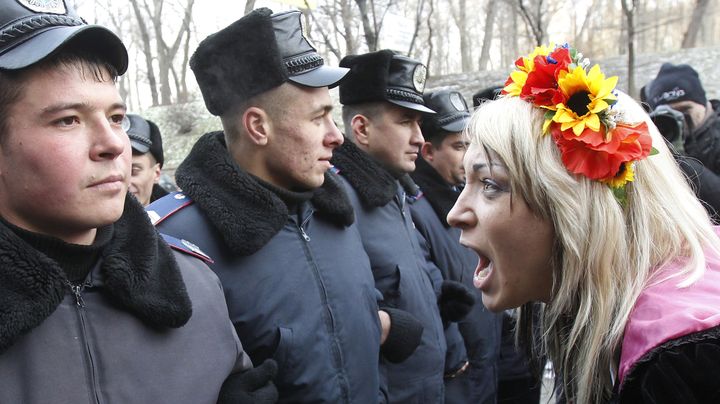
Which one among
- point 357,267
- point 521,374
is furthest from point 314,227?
point 521,374

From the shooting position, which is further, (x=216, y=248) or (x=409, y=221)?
(x=409, y=221)

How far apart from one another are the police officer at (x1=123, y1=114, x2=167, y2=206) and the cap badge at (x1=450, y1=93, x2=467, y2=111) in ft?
6.82

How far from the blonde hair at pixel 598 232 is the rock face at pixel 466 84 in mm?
11875

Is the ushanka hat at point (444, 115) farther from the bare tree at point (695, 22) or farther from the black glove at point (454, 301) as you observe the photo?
the bare tree at point (695, 22)

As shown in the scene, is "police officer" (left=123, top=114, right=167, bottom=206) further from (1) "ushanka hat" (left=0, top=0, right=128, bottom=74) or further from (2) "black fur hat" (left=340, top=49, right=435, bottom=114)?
(1) "ushanka hat" (left=0, top=0, right=128, bottom=74)

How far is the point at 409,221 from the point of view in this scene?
11.1 feet

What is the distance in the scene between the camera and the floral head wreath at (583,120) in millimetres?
1649

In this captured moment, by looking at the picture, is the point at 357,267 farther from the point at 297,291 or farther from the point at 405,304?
the point at 405,304

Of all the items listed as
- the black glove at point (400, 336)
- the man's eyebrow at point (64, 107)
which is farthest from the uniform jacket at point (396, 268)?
the man's eyebrow at point (64, 107)

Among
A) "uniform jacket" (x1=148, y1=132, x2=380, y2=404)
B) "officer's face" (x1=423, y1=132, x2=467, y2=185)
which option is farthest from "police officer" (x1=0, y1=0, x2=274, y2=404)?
"officer's face" (x1=423, y1=132, x2=467, y2=185)

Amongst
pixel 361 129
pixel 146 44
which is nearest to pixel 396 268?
pixel 361 129

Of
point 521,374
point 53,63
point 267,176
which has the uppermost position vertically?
point 53,63

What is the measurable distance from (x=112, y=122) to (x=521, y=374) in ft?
10.2

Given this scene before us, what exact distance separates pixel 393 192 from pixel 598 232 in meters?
1.64
